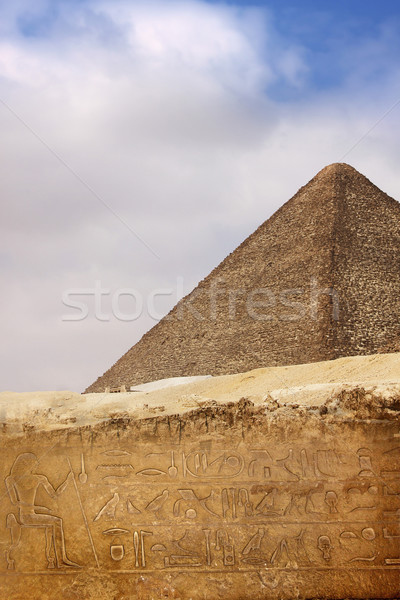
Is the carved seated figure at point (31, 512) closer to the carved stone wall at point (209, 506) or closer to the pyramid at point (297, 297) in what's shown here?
the carved stone wall at point (209, 506)

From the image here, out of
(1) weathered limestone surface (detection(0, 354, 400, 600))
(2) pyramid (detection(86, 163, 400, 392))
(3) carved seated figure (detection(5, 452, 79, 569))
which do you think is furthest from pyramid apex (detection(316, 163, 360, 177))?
(3) carved seated figure (detection(5, 452, 79, 569))

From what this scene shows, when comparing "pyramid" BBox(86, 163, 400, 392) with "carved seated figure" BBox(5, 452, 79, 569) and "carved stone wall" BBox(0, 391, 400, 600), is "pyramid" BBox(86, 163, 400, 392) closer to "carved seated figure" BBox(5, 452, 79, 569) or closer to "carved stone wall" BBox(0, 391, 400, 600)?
"carved stone wall" BBox(0, 391, 400, 600)

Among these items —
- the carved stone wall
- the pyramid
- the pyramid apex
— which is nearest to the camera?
the carved stone wall

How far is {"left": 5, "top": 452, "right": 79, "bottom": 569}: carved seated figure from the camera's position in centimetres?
397

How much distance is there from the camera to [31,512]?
158 inches

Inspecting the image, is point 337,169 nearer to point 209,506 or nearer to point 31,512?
point 209,506

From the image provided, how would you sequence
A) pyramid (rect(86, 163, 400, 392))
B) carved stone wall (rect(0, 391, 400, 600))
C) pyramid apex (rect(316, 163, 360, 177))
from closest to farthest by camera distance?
1. carved stone wall (rect(0, 391, 400, 600))
2. pyramid (rect(86, 163, 400, 392))
3. pyramid apex (rect(316, 163, 360, 177))

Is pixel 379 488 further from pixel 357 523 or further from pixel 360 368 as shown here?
pixel 360 368

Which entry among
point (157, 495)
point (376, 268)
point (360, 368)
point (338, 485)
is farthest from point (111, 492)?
point (376, 268)

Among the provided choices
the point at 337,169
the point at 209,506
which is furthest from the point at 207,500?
the point at 337,169

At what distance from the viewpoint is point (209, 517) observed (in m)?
4.02

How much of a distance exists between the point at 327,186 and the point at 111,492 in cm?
6311

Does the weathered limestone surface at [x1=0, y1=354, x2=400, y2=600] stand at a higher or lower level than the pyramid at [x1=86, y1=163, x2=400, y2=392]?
lower

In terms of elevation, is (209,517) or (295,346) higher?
(295,346)
